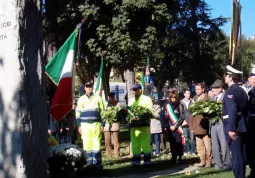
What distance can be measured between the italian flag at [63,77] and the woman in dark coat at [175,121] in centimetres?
368

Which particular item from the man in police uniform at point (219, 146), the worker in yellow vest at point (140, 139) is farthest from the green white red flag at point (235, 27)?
the worker in yellow vest at point (140, 139)

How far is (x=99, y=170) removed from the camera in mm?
10164

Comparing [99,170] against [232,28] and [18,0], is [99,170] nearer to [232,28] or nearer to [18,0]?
[18,0]

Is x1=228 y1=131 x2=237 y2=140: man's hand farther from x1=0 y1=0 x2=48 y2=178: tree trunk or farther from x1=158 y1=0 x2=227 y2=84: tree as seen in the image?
x1=158 y1=0 x2=227 y2=84: tree

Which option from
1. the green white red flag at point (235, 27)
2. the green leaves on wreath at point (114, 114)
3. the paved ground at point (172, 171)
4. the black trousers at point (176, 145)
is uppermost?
the green white red flag at point (235, 27)

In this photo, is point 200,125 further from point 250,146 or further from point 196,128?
point 250,146

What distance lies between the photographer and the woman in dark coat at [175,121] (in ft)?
40.0

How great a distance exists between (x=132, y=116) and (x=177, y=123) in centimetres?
153

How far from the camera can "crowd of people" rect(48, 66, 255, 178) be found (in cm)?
→ 810

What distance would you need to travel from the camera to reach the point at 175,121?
1217cm

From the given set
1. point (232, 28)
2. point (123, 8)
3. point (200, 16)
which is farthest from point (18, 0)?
point (200, 16)

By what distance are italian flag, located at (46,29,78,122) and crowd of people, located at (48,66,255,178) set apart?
1.49 meters

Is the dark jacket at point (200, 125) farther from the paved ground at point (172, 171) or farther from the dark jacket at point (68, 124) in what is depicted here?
the dark jacket at point (68, 124)

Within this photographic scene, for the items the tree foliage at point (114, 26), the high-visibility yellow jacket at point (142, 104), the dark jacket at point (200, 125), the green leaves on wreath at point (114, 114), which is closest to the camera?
the dark jacket at point (200, 125)
